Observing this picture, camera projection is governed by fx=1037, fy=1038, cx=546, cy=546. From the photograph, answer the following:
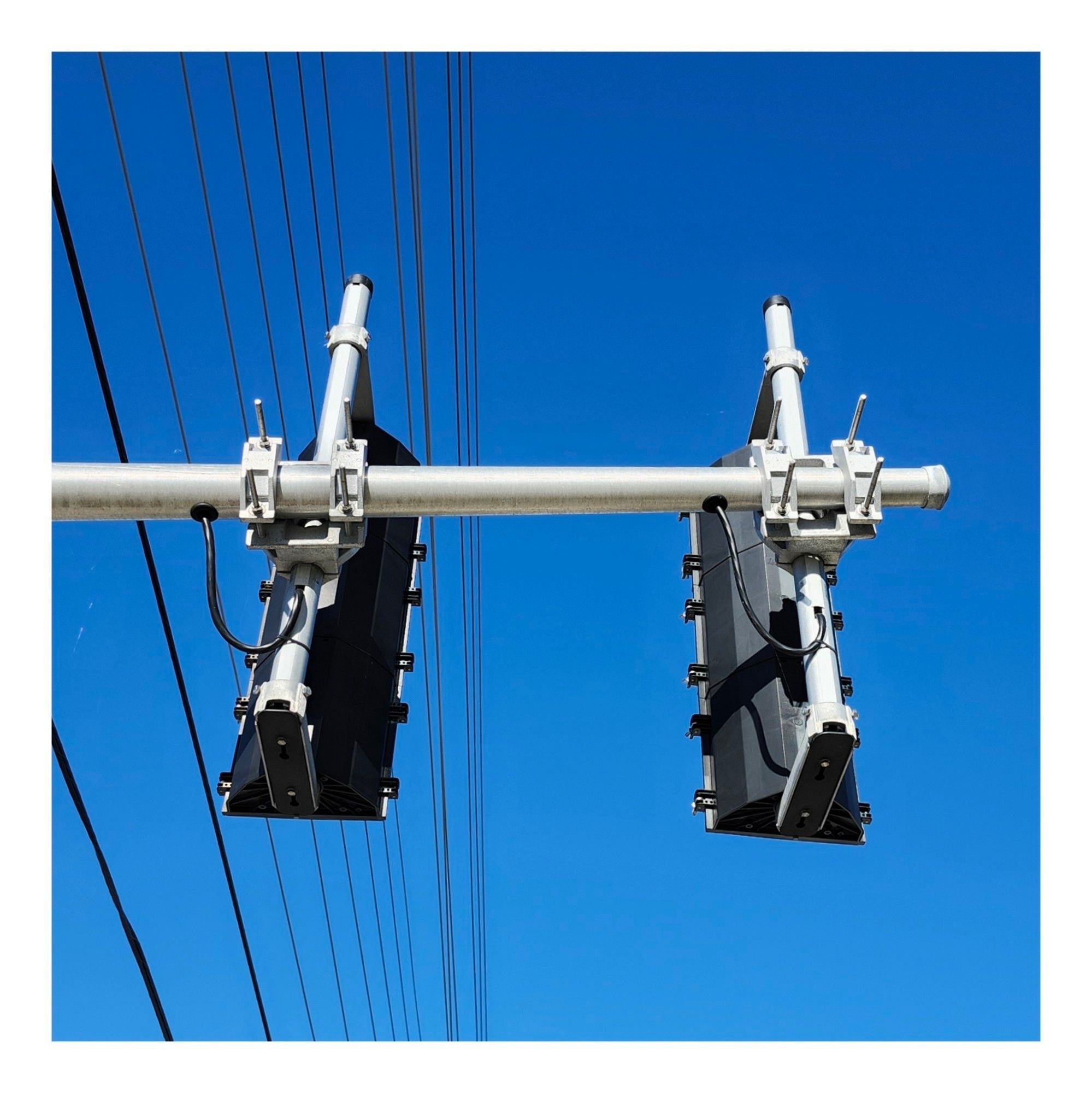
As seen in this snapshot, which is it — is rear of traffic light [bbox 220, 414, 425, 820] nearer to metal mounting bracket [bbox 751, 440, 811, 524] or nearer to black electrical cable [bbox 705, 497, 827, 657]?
black electrical cable [bbox 705, 497, 827, 657]

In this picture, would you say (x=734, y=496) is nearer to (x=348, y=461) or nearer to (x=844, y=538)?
(x=844, y=538)

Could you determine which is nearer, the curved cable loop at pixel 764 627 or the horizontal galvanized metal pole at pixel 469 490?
the horizontal galvanized metal pole at pixel 469 490

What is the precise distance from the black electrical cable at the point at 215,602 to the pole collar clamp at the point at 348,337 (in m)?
1.46

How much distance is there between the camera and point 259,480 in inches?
141

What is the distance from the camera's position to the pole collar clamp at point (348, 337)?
4.79 meters

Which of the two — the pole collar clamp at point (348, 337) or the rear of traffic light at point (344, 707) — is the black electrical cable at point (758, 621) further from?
the pole collar clamp at point (348, 337)

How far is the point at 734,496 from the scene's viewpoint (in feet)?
12.6

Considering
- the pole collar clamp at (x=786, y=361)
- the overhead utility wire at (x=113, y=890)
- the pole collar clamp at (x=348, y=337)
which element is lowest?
the overhead utility wire at (x=113, y=890)

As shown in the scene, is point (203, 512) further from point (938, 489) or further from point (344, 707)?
point (938, 489)

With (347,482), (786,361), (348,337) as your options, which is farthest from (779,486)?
(348,337)

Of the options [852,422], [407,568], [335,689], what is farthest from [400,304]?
[852,422]

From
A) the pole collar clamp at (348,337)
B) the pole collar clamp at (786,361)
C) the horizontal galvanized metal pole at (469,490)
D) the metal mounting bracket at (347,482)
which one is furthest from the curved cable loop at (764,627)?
the pole collar clamp at (348,337)

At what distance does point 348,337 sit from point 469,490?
154cm

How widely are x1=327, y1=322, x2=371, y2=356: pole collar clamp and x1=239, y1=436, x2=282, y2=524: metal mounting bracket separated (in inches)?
50.9
